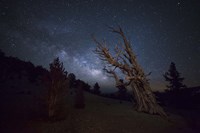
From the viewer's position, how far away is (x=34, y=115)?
1015cm

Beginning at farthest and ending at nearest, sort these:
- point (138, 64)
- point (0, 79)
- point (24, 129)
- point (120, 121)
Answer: point (0, 79) → point (138, 64) → point (120, 121) → point (24, 129)

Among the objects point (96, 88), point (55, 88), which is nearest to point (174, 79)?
point (96, 88)

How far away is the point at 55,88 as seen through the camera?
9344mm

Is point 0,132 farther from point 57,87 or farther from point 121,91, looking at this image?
point 121,91

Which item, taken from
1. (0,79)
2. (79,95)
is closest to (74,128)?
(79,95)

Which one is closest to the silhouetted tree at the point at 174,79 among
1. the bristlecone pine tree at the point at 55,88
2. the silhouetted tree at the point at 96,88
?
the silhouetted tree at the point at 96,88

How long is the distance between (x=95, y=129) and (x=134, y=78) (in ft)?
A: 26.0

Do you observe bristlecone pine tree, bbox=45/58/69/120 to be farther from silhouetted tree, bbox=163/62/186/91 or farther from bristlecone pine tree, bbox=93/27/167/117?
silhouetted tree, bbox=163/62/186/91

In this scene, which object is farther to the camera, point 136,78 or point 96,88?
point 96,88

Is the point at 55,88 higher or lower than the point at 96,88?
lower

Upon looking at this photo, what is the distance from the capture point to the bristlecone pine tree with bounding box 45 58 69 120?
367 inches

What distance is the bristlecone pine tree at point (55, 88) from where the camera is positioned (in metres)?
9.33

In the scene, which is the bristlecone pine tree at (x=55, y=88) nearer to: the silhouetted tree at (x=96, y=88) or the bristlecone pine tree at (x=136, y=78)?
the bristlecone pine tree at (x=136, y=78)

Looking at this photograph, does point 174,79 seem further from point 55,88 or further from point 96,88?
point 55,88
